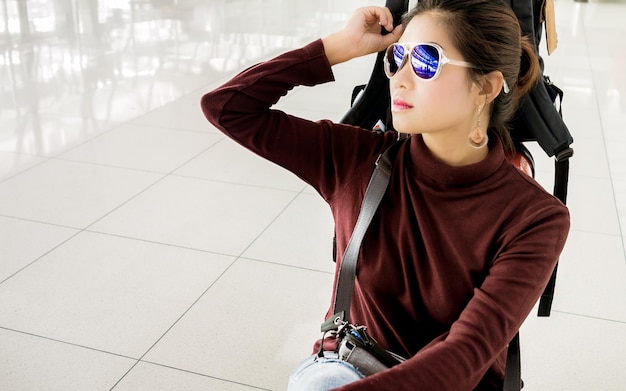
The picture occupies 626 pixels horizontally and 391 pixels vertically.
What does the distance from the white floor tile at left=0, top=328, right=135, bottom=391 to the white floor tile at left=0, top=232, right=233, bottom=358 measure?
0.05 metres

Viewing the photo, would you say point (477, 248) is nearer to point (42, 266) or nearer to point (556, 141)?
point (556, 141)

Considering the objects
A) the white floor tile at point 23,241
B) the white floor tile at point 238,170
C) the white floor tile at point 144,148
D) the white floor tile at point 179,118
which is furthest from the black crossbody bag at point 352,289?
the white floor tile at point 179,118

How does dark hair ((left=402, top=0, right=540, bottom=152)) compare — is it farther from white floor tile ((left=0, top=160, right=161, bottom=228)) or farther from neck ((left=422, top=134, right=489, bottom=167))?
white floor tile ((left=0, top=160, right=161, bottom=228))

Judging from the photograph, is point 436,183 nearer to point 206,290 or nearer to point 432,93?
point 432,93

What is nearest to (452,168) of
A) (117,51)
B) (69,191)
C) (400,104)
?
(400,104)

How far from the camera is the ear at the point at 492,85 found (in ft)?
4.27

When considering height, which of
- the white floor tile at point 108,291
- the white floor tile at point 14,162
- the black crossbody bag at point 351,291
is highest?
the black crossbody bag at point 351,291

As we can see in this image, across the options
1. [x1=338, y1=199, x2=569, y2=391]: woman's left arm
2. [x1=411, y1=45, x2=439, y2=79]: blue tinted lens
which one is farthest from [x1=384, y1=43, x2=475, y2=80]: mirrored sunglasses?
[x1=338, y1=199, x2=569, y2=391]: woman's left arm

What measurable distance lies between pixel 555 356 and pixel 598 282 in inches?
21.4

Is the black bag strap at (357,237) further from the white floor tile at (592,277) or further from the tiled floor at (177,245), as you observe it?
the white floor tile at (592,277)

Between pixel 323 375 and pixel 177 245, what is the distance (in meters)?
1.78

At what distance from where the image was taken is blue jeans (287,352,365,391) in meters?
1.18

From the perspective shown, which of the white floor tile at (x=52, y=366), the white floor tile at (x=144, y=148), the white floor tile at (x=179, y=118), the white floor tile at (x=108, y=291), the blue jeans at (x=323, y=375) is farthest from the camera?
the white floor tile at (x=179, y=118)

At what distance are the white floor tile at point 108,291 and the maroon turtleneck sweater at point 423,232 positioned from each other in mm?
1070
